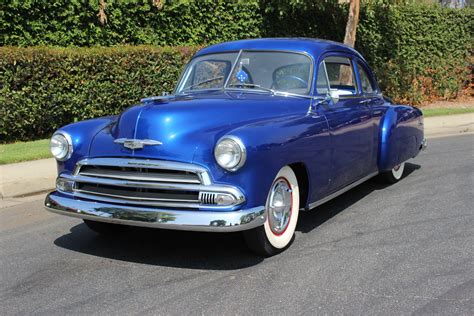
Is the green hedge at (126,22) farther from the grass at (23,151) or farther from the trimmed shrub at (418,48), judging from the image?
the trimmed shrub at (418,48)

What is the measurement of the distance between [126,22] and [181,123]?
9074mm

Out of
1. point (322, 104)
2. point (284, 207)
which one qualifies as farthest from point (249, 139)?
point (322, 104)

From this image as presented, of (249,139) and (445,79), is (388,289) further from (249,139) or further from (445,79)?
(445,79)

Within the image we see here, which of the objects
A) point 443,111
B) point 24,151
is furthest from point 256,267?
point 443,111

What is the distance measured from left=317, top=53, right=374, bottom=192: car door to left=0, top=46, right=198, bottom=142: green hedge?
249 inches

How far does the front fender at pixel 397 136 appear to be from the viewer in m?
6.44

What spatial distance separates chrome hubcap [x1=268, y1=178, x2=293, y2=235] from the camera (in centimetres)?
447

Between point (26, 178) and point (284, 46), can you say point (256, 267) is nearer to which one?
point (284, 46)

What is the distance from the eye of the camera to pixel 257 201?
4133 mm

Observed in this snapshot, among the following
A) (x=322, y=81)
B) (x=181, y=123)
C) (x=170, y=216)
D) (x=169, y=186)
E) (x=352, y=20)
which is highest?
(x=352, y=20)

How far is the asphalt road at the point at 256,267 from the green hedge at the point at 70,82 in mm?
4640

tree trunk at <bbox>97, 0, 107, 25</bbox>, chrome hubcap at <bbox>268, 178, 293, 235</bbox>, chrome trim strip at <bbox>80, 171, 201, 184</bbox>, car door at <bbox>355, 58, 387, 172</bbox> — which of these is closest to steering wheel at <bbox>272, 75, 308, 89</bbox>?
chrome hubcap at <bbox>268, 178, 293, 235</bbox>

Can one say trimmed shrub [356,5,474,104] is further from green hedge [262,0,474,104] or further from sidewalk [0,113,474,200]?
sidewalk [0,113,474,200]

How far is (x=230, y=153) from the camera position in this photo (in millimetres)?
4031
